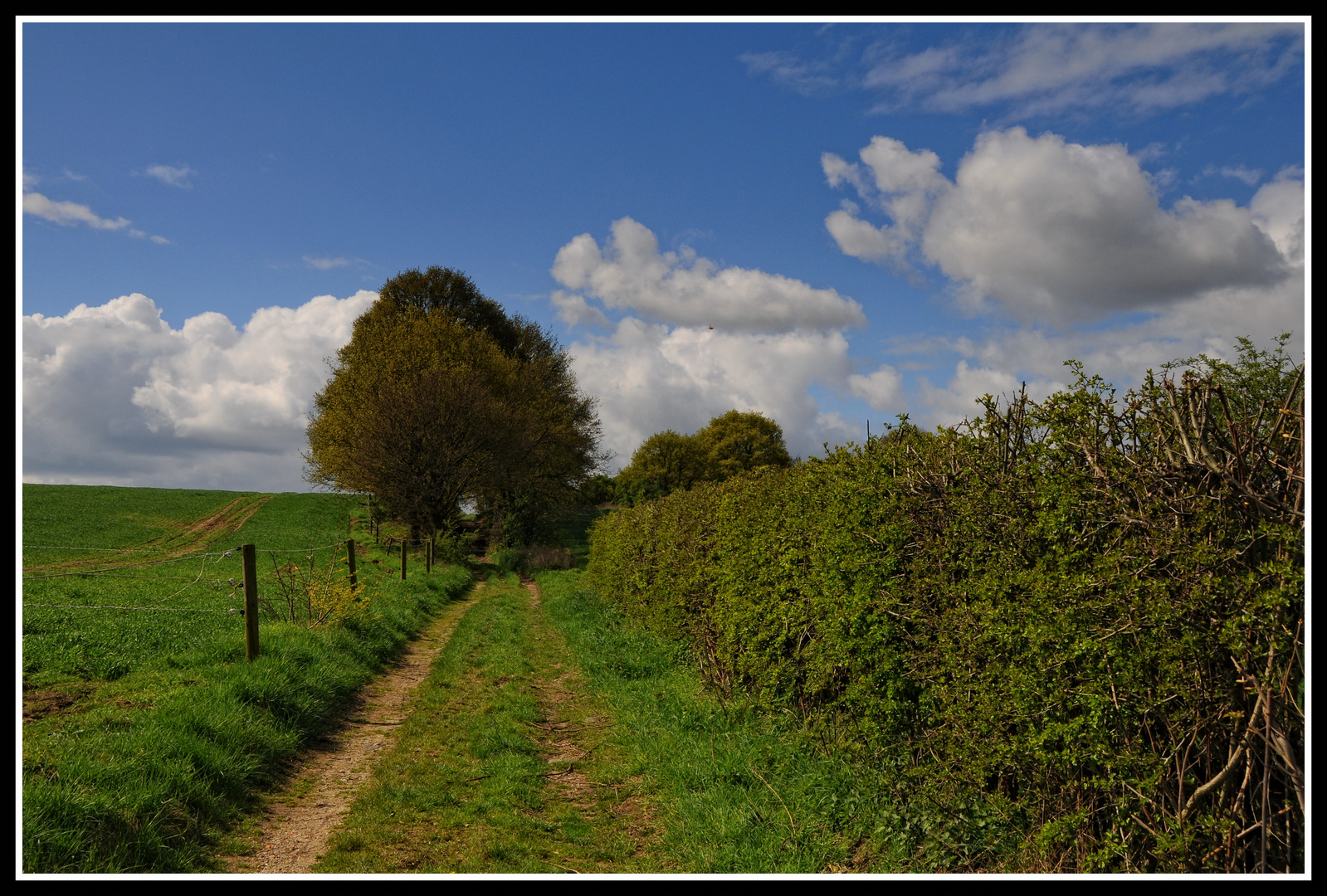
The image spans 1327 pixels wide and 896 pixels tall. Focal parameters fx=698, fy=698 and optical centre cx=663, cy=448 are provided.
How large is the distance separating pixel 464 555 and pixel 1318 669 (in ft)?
96.3

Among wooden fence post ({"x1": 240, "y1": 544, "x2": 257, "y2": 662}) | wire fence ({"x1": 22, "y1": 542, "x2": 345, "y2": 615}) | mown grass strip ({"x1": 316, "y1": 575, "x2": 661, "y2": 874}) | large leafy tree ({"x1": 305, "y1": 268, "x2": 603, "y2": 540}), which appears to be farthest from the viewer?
large leafy tree ({"x1": 305, "y1": 268, "x2": 603, "y2": 540})

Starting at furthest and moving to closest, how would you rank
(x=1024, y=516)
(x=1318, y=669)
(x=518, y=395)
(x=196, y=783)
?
(x=518, y=395) < (x=196, y=783) < (x=1024, y=516) < (x=1318, y=669)

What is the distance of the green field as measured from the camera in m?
4.50

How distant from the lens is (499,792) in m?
5.93

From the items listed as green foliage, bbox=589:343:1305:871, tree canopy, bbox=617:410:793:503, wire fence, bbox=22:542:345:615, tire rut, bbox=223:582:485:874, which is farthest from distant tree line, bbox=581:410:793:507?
green foliage, bbox=589:343:1305:871

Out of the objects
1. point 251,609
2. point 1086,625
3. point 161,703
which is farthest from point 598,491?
point 1086,625

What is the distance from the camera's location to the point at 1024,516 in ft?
12.4

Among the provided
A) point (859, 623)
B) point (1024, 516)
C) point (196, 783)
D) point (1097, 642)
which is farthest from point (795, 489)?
point (196, 783)

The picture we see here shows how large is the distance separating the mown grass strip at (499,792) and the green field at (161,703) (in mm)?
1038

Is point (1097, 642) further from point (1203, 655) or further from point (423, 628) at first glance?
point (423, 628)

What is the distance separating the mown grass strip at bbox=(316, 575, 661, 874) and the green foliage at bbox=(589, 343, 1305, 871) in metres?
2.09

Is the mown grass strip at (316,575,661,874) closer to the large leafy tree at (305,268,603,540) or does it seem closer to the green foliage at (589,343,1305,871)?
the green foliage at (589,343,1305,871)

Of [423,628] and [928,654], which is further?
[423,628]

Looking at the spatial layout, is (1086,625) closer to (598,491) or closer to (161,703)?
(161,703)
